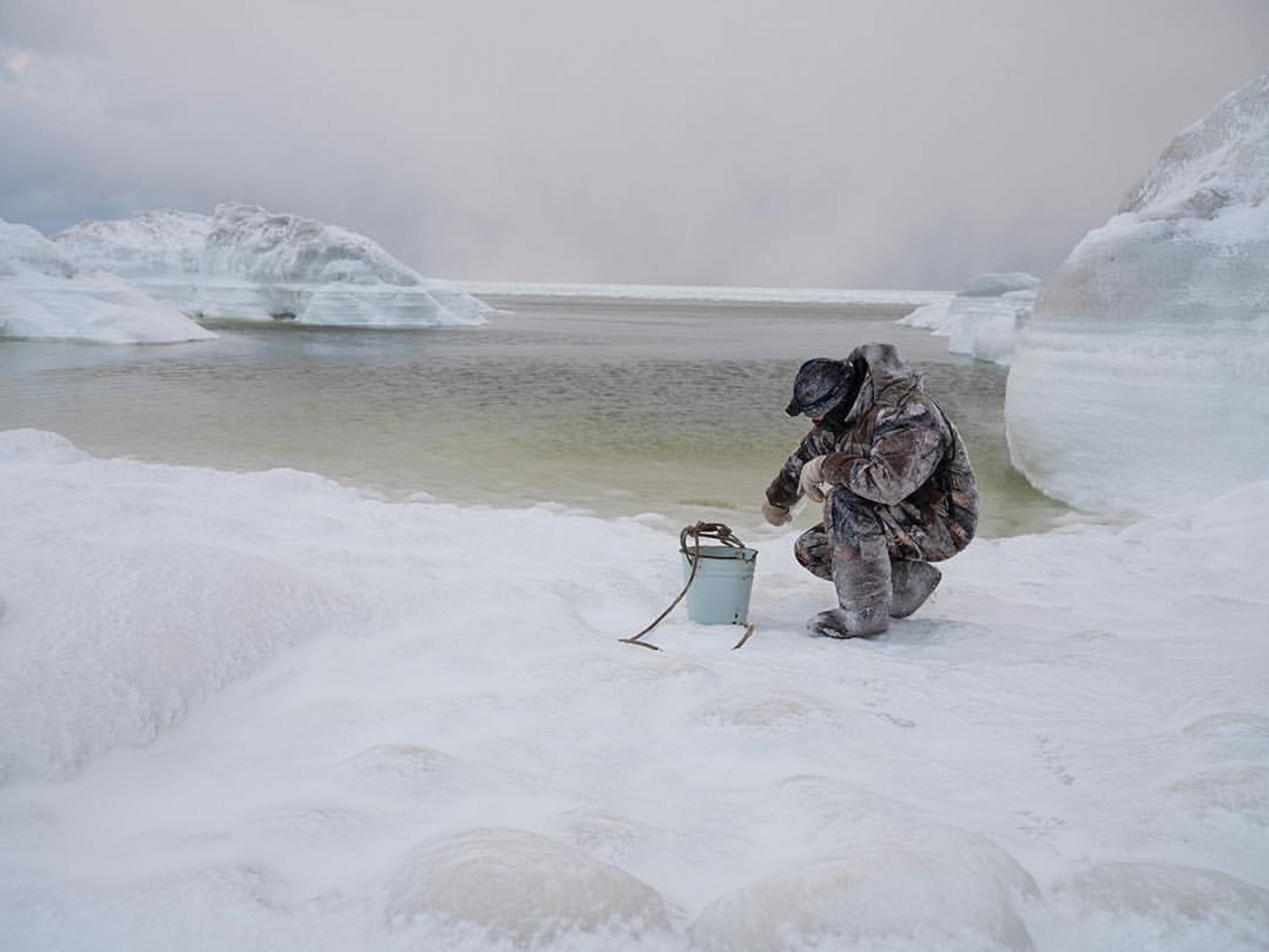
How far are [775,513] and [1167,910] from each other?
2034mm

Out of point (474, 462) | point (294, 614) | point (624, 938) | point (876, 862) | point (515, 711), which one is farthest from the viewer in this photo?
point (474, 462)

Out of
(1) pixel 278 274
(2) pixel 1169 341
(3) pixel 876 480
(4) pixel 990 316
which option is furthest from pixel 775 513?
(1) pixel 278 274

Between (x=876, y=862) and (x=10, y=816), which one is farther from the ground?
(x=876, y=862)

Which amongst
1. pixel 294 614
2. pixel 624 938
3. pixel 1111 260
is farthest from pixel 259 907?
pixel 1111 260

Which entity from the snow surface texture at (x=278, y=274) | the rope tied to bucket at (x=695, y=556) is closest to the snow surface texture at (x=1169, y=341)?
the rope tied to bucket at (x=695, y=556)

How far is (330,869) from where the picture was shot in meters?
1.68

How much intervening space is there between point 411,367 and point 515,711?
59.4 feet

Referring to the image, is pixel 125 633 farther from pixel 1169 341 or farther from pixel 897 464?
pixel 1169 341

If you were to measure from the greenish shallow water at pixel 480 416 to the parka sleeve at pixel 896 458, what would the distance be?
331 cm

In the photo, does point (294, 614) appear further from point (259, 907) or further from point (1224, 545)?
point (1224, 545)

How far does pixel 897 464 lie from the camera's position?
302 cm

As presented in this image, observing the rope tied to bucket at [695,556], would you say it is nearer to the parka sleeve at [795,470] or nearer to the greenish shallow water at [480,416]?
the parka sleeve at [795,470]

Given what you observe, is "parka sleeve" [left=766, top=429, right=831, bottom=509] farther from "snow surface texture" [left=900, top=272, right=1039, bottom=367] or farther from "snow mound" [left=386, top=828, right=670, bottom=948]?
"snow surface texture" [left=900, top=272, right=1039, bottom=367]

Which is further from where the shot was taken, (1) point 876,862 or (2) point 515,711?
(2) point 515,711
